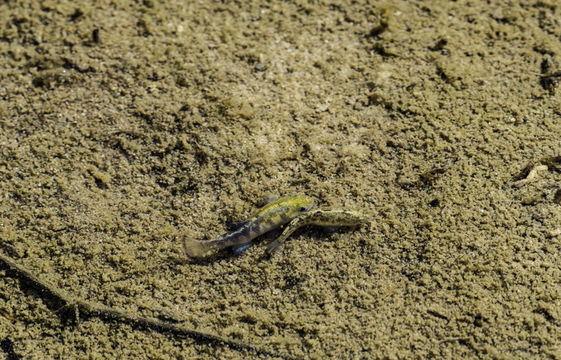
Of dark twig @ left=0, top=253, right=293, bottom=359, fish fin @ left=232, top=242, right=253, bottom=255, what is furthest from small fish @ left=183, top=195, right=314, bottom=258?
dark twig @ left=0, top=253, right=293, bottom=359

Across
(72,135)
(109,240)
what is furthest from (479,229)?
(72,135)

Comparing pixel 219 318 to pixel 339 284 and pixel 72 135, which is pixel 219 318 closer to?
pixel 339 284

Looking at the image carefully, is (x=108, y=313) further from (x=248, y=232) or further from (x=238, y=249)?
(x=248, y=232)

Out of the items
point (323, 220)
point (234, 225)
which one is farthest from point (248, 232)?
point (323, 220)

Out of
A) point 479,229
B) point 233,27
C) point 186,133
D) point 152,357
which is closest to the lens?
point 152,357

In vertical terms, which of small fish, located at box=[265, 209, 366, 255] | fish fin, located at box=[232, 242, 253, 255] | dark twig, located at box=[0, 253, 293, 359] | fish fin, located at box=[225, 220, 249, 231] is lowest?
dark twig, located at box=[0, 253, 293, 359]

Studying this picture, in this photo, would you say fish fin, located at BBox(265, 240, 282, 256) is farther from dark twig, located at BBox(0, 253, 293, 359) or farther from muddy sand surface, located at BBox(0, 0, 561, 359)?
dark twig, located at BBox(0, 253, 293, 359)

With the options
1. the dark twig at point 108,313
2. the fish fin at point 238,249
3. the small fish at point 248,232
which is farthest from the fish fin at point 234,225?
the dark twig at point 108,313
